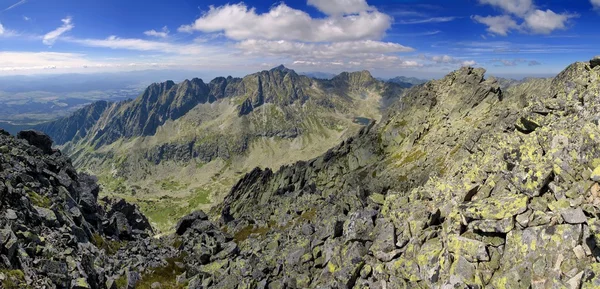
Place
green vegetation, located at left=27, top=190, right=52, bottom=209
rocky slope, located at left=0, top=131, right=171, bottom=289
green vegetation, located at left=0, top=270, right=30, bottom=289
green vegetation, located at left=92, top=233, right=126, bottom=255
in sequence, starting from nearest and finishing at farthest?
green vegetation, located at left=0, top=270, right=30, bottom=289 → rocky slope, located at left=0, top=131, right=171, bottom=289 → green vegetation, located at left=27, top=190, right=52, bottom=209 → green vegetation, located at left=92, top=233, right=126, bottom=255

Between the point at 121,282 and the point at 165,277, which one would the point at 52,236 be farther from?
the point at 165,277

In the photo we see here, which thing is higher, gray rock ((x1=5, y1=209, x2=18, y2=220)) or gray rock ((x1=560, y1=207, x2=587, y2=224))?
gray rock ((x1=560, y1=207, x2=587, y2=224))

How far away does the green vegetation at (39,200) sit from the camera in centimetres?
4203

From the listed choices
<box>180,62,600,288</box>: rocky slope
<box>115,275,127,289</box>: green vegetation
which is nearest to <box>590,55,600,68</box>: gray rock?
<box>180,62,600,288</box>: rocky slope

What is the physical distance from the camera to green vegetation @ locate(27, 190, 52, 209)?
42031 millimetres

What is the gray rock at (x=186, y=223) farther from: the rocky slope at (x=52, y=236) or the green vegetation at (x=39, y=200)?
the green vegetation at (x=39, y=200)

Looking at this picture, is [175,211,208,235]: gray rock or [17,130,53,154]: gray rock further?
[175,211,208,235]: gray rock

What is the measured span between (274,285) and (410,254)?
50.4 ft

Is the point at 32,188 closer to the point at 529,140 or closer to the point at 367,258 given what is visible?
the point at 367,258

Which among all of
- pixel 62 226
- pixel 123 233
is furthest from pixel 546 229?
pixel 123 233

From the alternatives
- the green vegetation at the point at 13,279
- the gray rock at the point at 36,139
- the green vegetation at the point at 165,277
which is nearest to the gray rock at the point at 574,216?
the green vegetation at the point at 13,279

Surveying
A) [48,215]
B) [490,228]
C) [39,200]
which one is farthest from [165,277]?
[490,228]

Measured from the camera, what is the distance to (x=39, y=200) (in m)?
43.4

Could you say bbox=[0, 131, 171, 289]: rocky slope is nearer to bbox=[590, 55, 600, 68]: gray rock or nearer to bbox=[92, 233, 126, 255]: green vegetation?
bbox=[92, 233, 126, 255]: green vegetation
